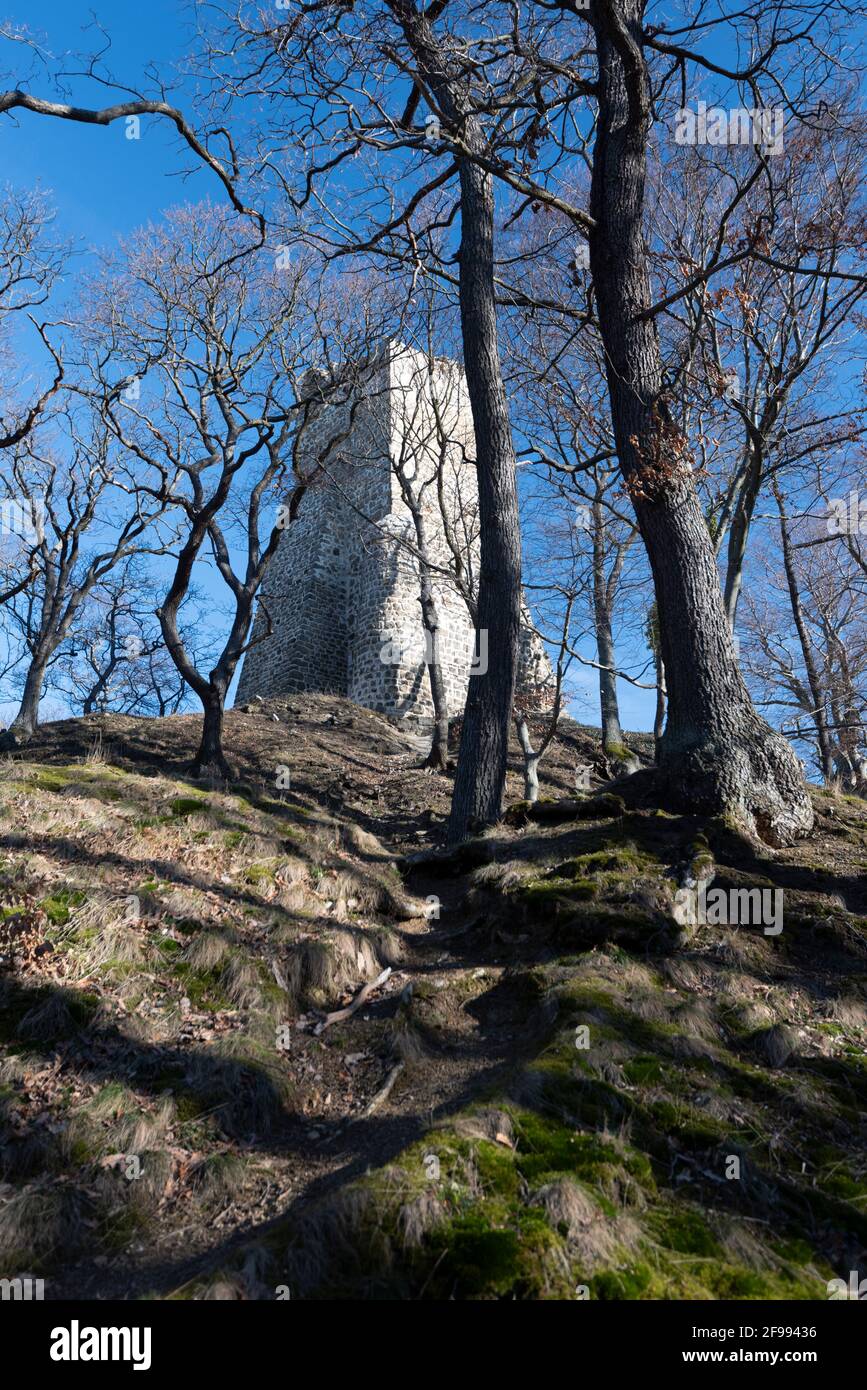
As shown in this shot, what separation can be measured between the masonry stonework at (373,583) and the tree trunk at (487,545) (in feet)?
24.6

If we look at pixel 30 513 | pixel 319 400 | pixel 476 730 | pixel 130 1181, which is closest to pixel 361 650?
pixel 30 513

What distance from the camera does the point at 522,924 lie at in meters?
5.06

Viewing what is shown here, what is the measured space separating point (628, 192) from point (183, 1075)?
7397mm

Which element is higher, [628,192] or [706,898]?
[628,192]

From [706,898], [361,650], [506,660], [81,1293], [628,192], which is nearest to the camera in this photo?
[81,1293]

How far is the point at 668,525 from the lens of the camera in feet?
20.1

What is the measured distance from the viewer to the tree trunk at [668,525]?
19.0 feet

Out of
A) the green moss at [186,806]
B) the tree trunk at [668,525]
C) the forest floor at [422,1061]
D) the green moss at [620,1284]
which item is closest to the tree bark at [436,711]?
the forest floor at [422,1061]

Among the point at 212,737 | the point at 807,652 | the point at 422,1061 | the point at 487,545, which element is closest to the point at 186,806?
the point at 212,737

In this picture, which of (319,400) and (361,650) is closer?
(319,400)

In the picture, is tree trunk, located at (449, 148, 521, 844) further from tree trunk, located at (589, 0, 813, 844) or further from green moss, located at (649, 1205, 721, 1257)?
green moss, located at (649, 1205, 721, 1257)

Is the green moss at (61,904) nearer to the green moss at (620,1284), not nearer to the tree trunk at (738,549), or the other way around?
the green moss at (620,1284)

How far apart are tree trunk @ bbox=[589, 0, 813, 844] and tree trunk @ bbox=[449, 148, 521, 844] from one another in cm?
139
